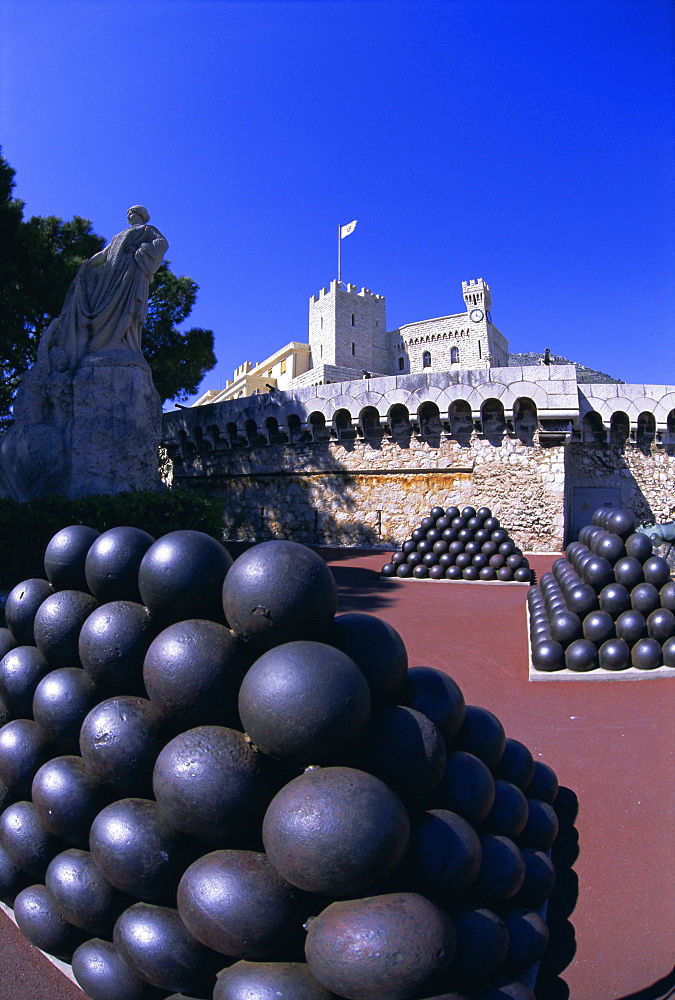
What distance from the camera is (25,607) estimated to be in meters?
3.03

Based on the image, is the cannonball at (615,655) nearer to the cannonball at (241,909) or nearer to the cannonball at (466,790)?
the cannonball at (466,790)

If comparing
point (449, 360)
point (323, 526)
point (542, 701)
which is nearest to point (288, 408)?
point (323, 526)

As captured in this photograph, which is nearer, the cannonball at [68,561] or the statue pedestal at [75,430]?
the cannonball at [68,561]

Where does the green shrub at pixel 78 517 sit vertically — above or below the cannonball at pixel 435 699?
above

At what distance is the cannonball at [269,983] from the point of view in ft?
5.55

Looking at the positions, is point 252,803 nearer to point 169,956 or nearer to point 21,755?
point 169,956

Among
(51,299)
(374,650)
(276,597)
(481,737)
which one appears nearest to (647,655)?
(481,737)

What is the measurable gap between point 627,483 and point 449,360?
35043mm

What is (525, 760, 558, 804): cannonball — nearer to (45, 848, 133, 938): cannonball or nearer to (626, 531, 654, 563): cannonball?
(45, 848, 133, 938): cannonball

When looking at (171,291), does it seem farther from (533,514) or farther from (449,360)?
(449,360)

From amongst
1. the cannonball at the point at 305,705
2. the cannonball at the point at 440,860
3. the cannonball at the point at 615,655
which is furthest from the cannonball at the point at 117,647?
the cannonball at the point at 615,655

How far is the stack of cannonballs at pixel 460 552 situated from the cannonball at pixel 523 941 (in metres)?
8.71

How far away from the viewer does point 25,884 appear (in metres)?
2.68

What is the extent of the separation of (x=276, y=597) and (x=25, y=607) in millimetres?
1631
